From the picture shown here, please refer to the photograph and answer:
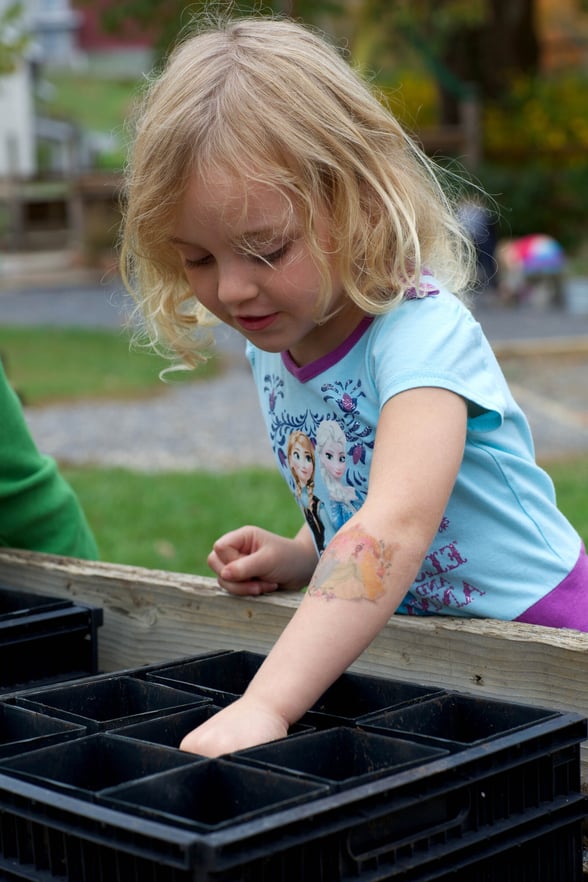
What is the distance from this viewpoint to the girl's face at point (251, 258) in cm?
200

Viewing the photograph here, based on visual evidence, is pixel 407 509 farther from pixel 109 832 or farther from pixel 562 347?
pixel 562 347

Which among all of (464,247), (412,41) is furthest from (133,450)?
(412,41)

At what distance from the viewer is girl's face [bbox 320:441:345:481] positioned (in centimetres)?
233

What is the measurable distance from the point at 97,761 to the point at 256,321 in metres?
0.78

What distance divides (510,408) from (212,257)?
58 centimetres

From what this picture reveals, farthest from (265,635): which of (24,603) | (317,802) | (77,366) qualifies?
(77,366)

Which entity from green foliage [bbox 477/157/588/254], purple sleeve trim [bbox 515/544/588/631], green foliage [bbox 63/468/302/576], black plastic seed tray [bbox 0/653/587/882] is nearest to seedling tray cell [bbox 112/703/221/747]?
black plastic seed tray [bbox 0/653/587/882]

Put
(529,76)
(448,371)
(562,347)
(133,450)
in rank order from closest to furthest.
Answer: (448,371)
(133,450)
(562,347)
(529,76)

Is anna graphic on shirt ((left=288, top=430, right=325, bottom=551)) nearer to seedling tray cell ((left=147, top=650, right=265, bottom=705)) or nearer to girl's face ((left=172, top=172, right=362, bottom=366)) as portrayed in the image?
girl's face ((left=172, top=172, right=362, bottom=366))

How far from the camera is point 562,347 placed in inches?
505

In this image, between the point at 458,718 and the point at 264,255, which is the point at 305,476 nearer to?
the point at 264,255

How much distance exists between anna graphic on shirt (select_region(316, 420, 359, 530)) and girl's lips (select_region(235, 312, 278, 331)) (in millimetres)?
292

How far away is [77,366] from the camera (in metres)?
13.4

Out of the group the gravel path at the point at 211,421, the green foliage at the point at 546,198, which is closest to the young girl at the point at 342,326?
the gravel path at the point at 211,421
